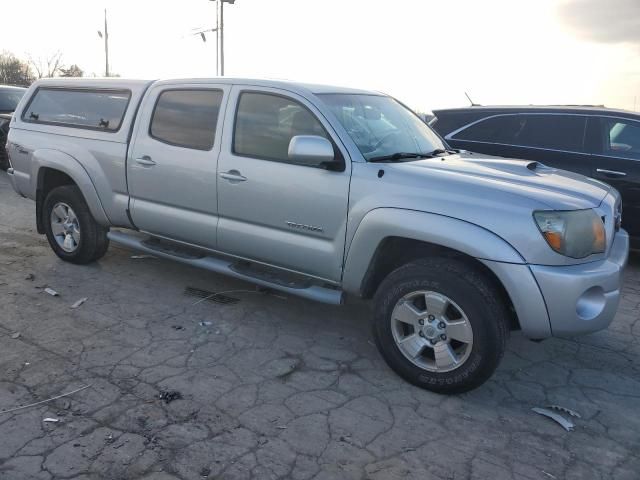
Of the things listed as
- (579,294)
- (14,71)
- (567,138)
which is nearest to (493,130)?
(567,138)

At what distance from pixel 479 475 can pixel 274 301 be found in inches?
98.7

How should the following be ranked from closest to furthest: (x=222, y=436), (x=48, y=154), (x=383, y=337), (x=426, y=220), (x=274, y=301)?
(x=222, y=436)
(x=426, y=220)
(x=383, y=337)
(x=274, y=301)
(x=48, y=154)

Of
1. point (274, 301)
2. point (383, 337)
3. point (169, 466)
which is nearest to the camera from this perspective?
point (169, 466)

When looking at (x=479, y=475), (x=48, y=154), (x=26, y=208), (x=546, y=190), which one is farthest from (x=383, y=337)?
(x=26, y=208)

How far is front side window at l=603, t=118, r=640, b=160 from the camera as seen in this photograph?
6047mm

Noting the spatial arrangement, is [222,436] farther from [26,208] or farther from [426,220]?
[26,208]

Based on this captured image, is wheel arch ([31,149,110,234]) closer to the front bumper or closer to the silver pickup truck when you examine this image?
the silver pickup truck

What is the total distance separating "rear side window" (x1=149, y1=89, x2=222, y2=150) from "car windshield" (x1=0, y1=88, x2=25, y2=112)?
843cm

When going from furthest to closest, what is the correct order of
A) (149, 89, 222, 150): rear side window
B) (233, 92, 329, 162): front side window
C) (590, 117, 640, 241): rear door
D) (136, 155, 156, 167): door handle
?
(590, 117, 640, 241): rear door, (136, 155, 156, 167): door handle, (149, 89, 222, 150): rear side window, (233, 92, 329, 162): front side window

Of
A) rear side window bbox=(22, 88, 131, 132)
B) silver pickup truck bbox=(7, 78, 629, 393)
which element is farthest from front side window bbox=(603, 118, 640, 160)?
rear side window bbox=(22, 88, 131, 132)

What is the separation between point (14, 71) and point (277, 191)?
48.3 meters

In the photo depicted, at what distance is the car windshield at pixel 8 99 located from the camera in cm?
1151

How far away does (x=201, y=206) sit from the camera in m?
4.44

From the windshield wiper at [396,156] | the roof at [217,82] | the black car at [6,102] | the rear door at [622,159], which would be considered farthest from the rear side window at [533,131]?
the black car at [6,102]
